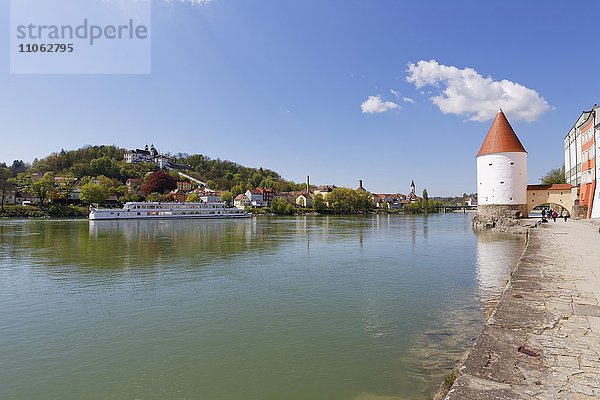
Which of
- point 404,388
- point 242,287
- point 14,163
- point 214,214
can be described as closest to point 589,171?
point 242,287

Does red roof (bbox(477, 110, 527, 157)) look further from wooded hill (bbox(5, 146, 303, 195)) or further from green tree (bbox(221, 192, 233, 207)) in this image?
wooded hill (bbox(5, 146, 303, 195))

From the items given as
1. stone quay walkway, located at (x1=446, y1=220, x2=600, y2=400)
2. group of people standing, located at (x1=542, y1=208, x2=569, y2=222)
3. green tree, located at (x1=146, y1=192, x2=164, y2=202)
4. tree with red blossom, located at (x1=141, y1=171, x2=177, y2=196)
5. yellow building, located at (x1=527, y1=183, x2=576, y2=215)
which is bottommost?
stone quay walkway, located at (x1=446, y1=220, x2=600, y2=400)

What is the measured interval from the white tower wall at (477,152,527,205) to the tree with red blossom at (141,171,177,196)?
288 feet

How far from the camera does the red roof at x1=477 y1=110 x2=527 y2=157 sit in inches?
1355

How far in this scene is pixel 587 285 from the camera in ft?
23.5

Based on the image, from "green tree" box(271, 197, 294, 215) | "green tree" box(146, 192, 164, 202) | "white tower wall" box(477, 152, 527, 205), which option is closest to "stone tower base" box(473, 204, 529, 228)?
"white tower wall" box(477, 152, 527, 205)

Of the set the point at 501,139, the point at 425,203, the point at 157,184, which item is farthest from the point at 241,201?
the point at 501,139

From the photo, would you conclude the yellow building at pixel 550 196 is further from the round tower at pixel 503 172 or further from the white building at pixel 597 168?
the white building at pixel 597 168

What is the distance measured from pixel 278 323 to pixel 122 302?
4.23 meters

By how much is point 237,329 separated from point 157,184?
340ft

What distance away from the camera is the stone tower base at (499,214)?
113 feet

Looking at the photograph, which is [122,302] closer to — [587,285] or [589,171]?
[587,285]

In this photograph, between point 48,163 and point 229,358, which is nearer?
point 229,358

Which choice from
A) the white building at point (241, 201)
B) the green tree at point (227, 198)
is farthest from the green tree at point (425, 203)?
the green tree at point (227, 198)
